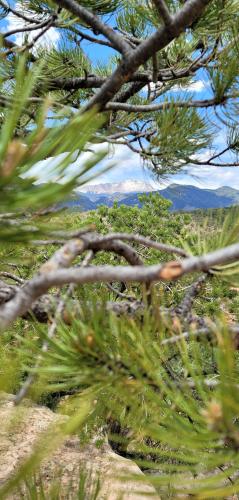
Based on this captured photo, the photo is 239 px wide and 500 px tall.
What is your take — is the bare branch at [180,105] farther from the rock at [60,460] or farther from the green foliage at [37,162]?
the rock at [60,460]

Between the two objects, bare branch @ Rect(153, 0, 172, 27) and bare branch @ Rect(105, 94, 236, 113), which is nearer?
bare branch @ Rect(153, 0, 172, 27)

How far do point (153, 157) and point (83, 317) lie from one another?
1.12 meters

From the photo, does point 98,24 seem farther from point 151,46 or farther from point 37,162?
point 37,162

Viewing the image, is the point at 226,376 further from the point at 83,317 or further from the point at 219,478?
the point at 83,317

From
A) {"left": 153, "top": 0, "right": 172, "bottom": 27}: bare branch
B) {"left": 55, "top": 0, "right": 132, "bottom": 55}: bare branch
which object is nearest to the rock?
{"left": 55, "top": 0, "right": 132, "bottom": 55}: bare branch

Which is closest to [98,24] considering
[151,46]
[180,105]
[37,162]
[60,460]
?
[151,46]

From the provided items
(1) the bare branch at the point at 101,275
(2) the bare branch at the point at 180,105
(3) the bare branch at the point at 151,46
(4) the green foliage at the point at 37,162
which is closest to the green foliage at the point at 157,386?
(1) the bare branch at the point at 101,275

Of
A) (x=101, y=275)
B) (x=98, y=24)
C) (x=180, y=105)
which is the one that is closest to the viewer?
(x=101, y=275)

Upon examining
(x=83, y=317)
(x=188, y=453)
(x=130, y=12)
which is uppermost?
(x=130, y=12)

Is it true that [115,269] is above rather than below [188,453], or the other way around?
above

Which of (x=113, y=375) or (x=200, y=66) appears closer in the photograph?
(x=113, y=375)

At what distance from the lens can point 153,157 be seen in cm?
157

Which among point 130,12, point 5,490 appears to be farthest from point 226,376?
point 130,12

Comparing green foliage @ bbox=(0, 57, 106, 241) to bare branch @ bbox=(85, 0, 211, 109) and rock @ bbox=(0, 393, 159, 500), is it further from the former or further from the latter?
rock @ bbox=(0, 393, 159, 500)
